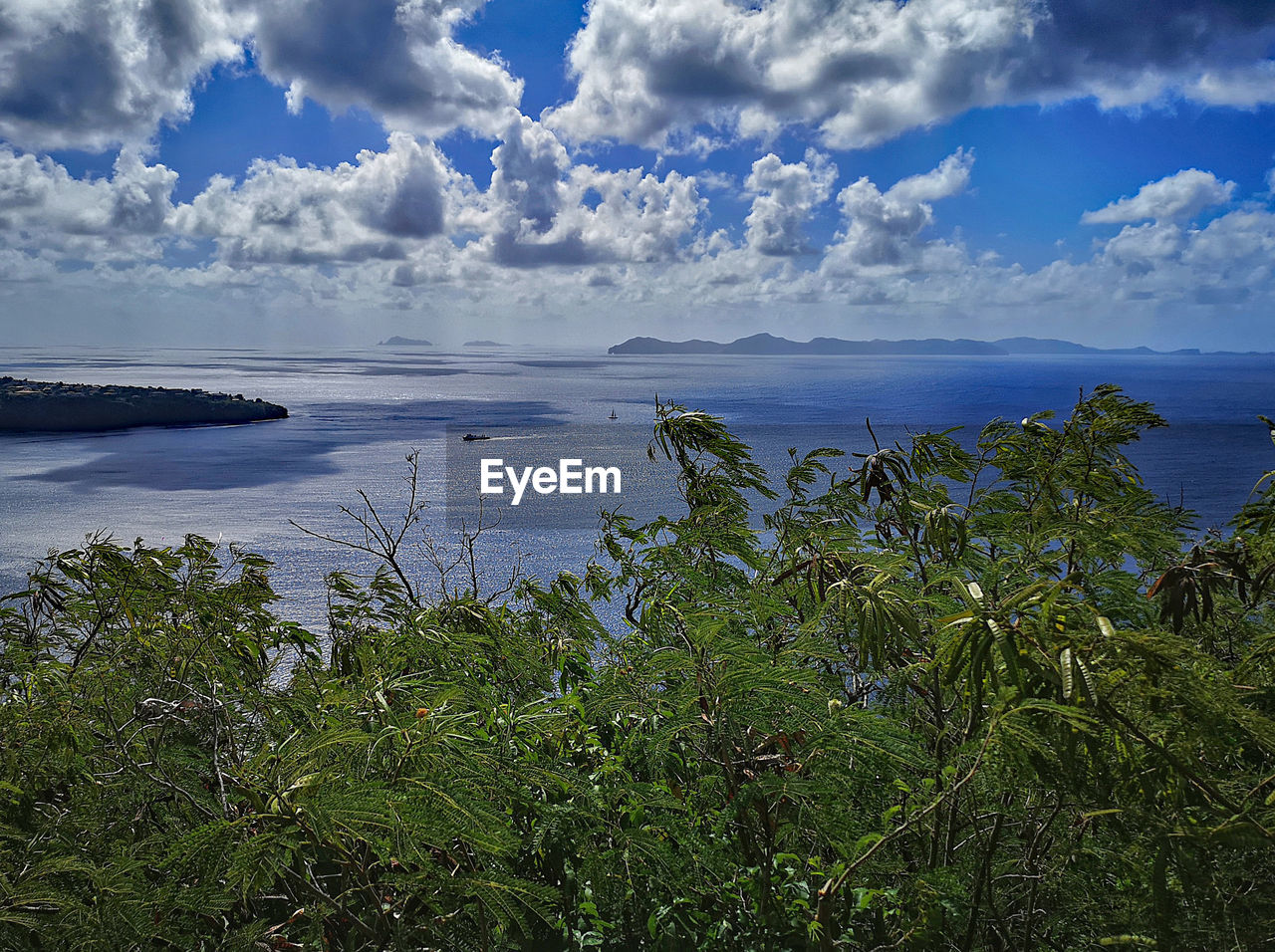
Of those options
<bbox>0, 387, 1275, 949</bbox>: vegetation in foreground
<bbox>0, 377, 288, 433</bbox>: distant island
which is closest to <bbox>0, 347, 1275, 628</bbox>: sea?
<bbox>0, 387, 1275, 949</bbox>: vegetation in foreground

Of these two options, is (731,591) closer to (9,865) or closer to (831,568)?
(831,568)

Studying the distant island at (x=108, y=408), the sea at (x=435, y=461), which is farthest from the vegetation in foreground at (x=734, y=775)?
the distant island at (x=108, y=408)

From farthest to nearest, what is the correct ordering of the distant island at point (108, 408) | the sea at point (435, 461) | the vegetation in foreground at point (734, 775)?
the distant island at point (108, 408) → the sea at point (435, 461) → the vegetation in foreground at point (734, 775)

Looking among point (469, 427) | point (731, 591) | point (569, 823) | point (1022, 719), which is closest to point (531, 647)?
point (731, 591)

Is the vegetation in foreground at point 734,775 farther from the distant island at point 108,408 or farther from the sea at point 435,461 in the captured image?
the distant island at point 108,408

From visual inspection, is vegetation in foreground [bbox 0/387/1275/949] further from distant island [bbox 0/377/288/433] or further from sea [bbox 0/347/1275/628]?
distant island [bbox 0/377/288/433]

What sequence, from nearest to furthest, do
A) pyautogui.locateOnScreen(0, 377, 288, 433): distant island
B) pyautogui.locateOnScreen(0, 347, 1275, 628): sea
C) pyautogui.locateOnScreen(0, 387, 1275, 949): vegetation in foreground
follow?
pyautogui.locateOnScreen(0, 387, 1275, 949): vegetation in foreground, pyautogui.locateOnScreen(0, 347, 1275, 628): sea, pyautogui.locateOnScreen(0, 377, 288, 433): distant island
